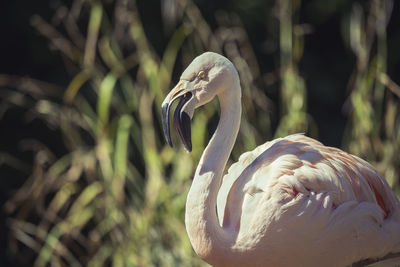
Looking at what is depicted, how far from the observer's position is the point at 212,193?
2.70 m

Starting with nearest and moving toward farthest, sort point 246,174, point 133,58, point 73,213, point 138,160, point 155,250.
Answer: point 246,174 < point 155,250 < point 73,213 < point 133,58 < point 138,160

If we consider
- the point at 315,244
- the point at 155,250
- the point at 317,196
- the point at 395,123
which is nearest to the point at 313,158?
the point at 317,196

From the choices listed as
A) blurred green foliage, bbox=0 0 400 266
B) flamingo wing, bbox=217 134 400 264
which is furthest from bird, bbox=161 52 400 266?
blurred green foliage, bbox=0 0 400 266

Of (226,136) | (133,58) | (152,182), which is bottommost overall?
(152,182)

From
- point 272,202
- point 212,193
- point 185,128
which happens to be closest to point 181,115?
point 185,128

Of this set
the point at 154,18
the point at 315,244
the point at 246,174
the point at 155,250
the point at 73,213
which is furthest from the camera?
the point at 154,18

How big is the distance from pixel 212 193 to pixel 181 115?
331mm

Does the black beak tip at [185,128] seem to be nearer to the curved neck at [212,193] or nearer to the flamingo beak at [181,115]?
the flamingo beak at [181,115]

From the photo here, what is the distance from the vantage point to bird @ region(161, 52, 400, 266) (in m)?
2.57

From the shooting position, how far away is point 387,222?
282 cm

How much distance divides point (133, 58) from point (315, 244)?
6.95ft

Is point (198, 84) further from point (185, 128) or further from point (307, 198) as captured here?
point (307, 198)

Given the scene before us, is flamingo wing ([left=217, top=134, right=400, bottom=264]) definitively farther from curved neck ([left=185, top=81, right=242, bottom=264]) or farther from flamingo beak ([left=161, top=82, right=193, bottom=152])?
flamingo beak ([left=161, top=82, right=193, bottom=152])

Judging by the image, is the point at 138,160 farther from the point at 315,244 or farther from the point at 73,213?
the point at 315,244
